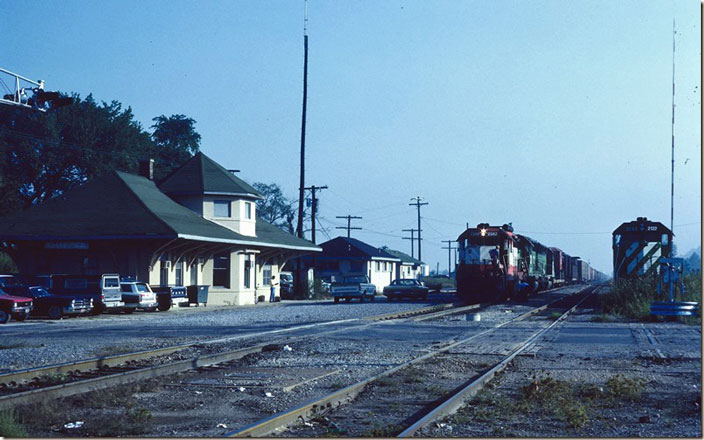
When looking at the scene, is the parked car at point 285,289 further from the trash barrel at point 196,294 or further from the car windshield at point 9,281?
the car windshield at point 9,281

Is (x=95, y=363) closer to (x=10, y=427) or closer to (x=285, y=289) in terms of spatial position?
(x=10, y=427)

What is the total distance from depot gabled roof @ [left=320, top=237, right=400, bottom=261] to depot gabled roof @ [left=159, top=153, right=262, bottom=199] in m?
26.5

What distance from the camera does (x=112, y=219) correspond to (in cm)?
3859

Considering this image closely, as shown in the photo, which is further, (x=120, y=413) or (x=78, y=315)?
(x=78, y=315)

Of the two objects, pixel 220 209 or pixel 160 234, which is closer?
pixel 160 234

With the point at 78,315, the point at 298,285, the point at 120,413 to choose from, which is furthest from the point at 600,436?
the point at 298,285

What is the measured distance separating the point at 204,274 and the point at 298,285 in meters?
12.4

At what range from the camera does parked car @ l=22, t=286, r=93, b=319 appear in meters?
29.8

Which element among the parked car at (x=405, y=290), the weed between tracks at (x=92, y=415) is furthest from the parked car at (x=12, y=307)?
the parked car at (x=405, y=290)

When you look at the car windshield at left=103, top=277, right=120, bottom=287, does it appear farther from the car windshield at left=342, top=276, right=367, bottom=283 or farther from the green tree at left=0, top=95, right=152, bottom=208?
the green tree at left=0, top=95, right=152, bottom=208

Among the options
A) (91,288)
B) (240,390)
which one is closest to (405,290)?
(91,288)

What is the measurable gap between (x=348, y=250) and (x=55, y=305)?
150 feet

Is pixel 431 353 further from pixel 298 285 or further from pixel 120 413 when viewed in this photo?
pixel 298 285

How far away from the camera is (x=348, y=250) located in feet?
244
